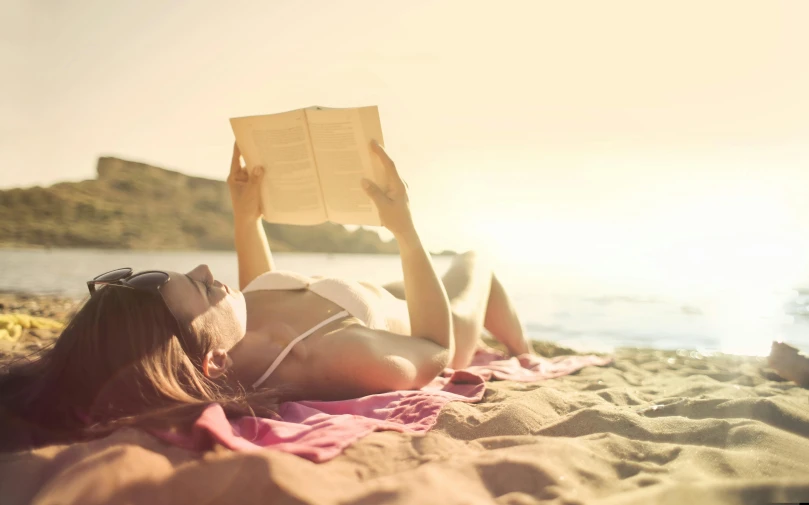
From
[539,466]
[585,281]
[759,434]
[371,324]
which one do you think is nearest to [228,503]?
[539,466]

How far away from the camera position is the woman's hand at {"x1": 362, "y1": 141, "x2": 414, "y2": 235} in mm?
2229

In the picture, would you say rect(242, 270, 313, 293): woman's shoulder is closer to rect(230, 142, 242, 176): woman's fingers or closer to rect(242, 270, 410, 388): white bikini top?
rect(242, 270, 410, 388): white bikini top

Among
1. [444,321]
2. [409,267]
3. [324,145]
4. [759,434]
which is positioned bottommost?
[759,434]

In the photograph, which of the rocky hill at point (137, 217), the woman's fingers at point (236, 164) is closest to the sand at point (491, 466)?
the woman's fingers at point (236, 164)

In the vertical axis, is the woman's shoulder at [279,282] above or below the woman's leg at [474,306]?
above

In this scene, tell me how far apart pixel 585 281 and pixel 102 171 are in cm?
1738

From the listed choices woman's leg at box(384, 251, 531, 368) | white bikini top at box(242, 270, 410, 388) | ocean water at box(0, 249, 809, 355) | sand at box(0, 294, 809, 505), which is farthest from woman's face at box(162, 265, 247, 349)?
ocean water at box(0, 249, 809, 355)

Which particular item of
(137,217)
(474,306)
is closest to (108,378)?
(474,306)

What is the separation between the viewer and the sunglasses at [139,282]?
156cm

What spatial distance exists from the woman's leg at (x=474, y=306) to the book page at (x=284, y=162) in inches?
29.0

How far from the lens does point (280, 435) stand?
148 centimetres

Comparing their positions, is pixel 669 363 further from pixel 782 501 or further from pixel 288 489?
pixel 288 489

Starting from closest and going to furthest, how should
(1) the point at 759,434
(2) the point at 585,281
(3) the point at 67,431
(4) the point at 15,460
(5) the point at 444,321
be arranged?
(4) the point at 15,460 → (3) the point at 67,431 → (1) the point at 759,434 → (5) the point at 444,321 → (2) the point at 585,281

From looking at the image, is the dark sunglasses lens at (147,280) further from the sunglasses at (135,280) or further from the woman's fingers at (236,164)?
the woman's fingers at (236,164)
